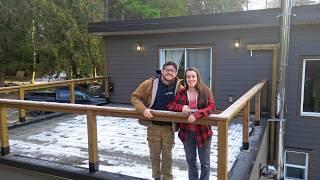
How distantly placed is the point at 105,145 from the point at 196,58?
388 cm

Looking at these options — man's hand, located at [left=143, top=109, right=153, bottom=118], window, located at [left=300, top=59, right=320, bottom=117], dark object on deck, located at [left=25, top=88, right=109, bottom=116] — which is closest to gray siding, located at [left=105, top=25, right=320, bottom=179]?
window, located at [left=300, top=59, right=320, bottom=117]

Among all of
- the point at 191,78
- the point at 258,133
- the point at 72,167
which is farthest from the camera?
the point at 258,133

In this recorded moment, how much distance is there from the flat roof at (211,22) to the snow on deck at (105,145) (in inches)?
88.5

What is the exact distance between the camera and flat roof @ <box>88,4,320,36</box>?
609cm

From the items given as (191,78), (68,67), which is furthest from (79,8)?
(191,78)

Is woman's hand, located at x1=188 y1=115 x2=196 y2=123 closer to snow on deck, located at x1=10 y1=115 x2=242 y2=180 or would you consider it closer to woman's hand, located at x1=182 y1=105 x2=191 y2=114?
woman's hand, located at x1=182 y1=105 x2=191 y2=114

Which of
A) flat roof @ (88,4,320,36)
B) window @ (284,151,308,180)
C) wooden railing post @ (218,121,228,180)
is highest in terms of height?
flat roof @ (88,4,320,36)

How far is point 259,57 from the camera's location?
702 centimetres

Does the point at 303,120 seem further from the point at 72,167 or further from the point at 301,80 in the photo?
the point at 72,167

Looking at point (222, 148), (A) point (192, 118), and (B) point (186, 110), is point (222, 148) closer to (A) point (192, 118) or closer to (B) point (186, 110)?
(A) point (192, 118)

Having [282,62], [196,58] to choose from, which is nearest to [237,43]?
[196,58]

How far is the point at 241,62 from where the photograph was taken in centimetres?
724

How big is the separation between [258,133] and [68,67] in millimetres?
13204

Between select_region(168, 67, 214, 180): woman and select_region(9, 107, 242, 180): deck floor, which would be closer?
select_region(168, 67, 214, 180): woman
